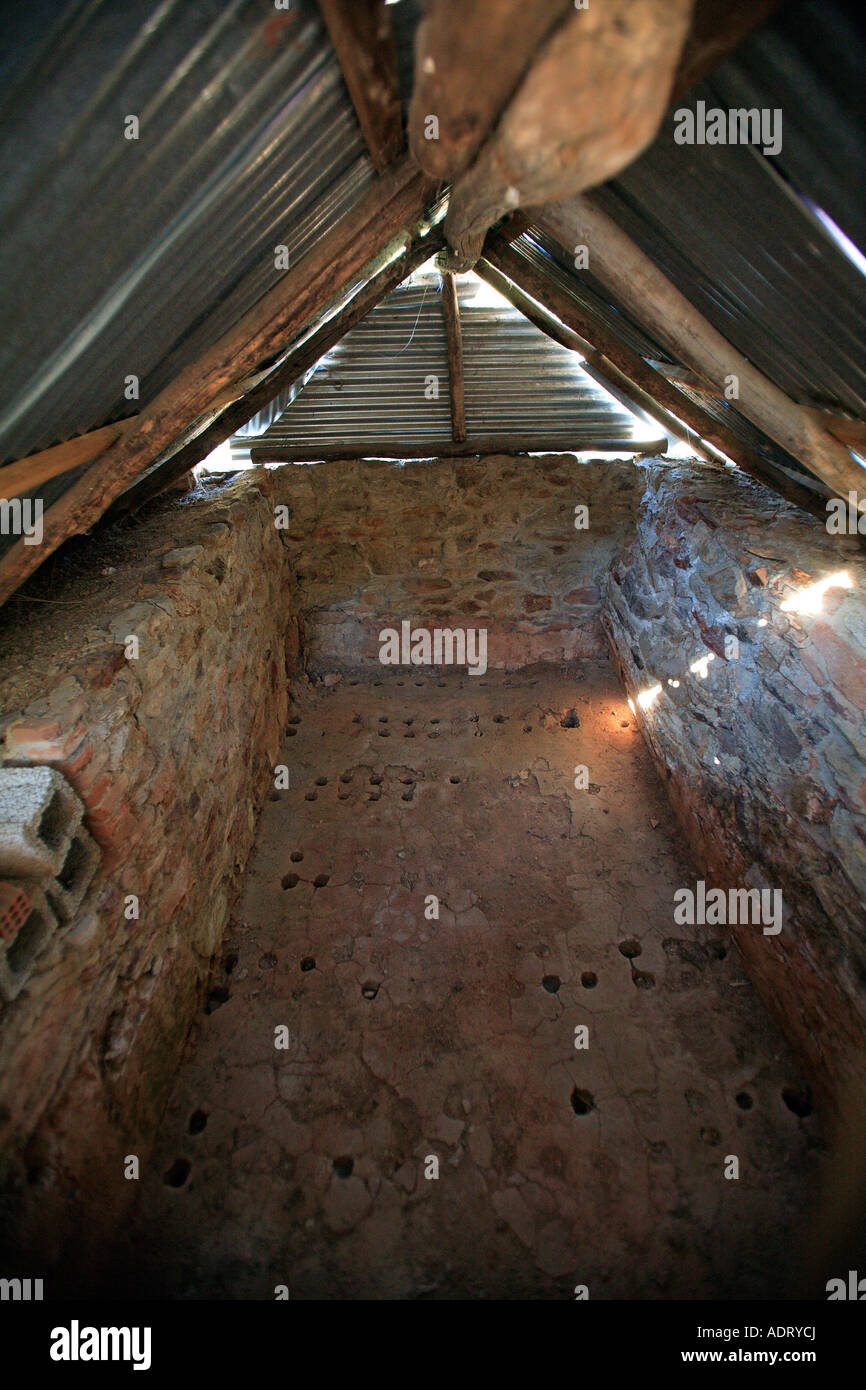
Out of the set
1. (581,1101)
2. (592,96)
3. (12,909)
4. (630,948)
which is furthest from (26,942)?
(630,948)

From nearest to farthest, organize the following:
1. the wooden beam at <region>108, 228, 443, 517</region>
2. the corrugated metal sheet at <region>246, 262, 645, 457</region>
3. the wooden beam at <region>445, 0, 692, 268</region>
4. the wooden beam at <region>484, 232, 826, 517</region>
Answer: the wooden beam at <region>445, 0, 692, 268</region>, the wooden beam at <region>484, 232, 826, 517</region>, the wooden beam at <region>108, 228, 443, 517</region>, the corrugated metal sheet at <region>246, 262, 645, 457</region>

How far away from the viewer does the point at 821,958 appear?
7.43 feet

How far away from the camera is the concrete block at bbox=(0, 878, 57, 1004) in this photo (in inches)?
61.9

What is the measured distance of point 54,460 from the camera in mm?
2090

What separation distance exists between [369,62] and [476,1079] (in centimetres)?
341

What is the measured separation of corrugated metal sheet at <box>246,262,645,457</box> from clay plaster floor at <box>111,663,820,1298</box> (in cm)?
295

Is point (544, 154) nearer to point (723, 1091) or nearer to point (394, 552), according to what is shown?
point (723, 1091)

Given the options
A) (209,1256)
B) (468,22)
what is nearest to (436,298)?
(468,22)

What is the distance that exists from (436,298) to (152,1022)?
14.5 ft

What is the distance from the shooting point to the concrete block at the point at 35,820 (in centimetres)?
168

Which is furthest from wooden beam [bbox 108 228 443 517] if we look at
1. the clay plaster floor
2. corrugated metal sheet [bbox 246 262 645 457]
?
the clay plaster floor

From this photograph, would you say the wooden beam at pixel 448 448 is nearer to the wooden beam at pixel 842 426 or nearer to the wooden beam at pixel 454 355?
the wooden beam at pixel 454 355

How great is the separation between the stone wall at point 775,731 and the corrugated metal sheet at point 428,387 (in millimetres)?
1334

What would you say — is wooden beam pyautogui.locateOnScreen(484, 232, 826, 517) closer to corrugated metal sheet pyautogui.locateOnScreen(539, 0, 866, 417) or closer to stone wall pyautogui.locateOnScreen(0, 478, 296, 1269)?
corrugated metal sheet pyautogui.locateOnScreen(539, 0, 866, 417)
